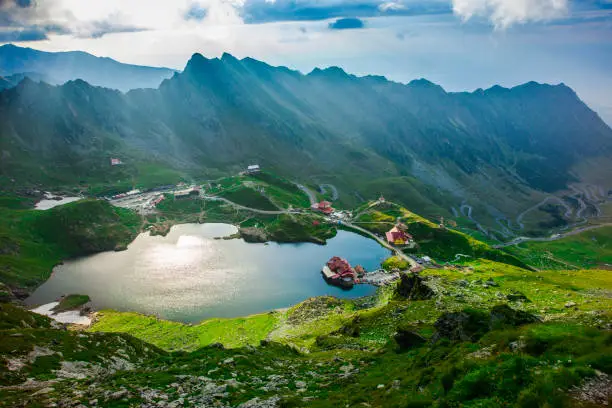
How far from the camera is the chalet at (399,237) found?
153 meters

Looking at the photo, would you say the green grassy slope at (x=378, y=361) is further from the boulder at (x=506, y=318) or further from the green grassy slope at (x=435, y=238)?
the green grassy slope at (x=435, y=238)

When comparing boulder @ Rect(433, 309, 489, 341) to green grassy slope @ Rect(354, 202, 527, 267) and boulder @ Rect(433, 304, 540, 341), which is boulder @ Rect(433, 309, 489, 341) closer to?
boulder @ Rect(433, 304, 540, 341)

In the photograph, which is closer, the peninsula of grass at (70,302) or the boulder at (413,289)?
the boulder at (413,289)

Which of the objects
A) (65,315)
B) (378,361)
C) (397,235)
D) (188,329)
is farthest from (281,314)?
(397,235)

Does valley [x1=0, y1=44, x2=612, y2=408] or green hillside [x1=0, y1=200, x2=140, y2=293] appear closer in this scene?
valley [x1=0, y1=44, x2=612, y2=408]

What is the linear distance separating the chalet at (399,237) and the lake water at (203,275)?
7174mm

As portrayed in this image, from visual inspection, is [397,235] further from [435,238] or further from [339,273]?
[339,273]

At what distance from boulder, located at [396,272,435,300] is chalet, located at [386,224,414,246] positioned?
67953mm

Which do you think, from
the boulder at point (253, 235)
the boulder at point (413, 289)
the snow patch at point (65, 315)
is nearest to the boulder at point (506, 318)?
the boulder at point (413, 289)

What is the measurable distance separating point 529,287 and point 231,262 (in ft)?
332

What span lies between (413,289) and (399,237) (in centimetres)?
7646

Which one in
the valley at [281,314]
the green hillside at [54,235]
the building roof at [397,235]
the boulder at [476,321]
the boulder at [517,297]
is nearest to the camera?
the valley at [281,314]

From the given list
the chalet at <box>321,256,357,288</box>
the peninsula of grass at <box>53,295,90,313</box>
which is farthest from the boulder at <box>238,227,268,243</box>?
the peninsula of grass at <box>53,295,90,313</box>

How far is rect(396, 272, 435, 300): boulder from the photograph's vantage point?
75662 mm
